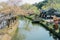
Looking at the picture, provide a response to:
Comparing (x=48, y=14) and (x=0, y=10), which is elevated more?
(x=0, y=10)

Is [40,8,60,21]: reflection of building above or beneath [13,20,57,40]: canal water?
above

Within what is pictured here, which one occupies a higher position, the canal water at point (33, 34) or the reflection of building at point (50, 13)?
the reflection of building at point (50, 13)

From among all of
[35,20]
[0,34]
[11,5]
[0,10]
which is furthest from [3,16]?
[35,20]

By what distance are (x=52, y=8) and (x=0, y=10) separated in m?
3.35

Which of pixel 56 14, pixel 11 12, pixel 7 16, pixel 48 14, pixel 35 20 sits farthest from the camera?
pixel 35 20

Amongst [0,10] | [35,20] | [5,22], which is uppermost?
[0,10]

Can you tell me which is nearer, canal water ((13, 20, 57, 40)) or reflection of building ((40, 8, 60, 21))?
canal water ((13, 20, 57, 40))

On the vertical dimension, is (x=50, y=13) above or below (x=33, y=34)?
above

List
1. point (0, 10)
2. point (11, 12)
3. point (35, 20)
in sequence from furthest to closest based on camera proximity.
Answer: point (35, 20)
point (11, 12)
point (0, 10)

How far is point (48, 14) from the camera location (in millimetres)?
9320

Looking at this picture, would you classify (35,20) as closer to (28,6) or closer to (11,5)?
(28,6)

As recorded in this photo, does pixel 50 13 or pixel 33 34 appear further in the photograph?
pixel 50 13

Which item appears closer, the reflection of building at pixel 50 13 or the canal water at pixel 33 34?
the canal water at pixel 33 34

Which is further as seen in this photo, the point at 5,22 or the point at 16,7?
the point at 16,7
